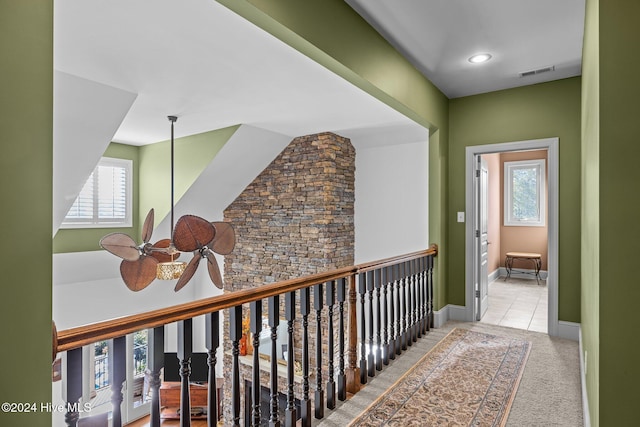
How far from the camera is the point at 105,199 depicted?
17.0ft

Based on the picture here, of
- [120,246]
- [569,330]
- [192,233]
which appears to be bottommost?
[569,330]

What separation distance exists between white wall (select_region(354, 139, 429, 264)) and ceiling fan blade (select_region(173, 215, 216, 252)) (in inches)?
91.2

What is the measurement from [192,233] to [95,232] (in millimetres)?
2795

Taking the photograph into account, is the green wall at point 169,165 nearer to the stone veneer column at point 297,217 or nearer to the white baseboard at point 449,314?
the stone veneer column at point 297,217

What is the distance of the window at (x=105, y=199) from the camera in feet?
16.2

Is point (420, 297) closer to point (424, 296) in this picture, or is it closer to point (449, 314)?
point (424, 296)

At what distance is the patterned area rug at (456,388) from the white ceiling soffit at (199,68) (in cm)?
229

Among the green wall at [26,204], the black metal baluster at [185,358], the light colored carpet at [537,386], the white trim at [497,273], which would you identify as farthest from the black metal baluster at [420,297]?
the white trim at [497,273]

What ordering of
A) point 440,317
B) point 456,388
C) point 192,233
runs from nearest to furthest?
point 456,388, point 192,233, point 440,317

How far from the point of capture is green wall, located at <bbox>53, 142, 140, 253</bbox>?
15.8ft

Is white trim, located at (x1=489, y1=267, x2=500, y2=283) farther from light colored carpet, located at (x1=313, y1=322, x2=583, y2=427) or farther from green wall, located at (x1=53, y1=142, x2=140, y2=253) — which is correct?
green wall, located at (x1=53, y1=142, x2=140, y2=253)

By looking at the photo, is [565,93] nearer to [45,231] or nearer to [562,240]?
[562,240]

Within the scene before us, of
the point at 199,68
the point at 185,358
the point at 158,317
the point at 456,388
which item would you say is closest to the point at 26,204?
the point at 158,317

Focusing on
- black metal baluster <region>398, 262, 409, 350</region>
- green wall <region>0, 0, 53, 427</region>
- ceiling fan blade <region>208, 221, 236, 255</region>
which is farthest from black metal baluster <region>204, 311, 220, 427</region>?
black metal baluster <region>398, 262, 409, 350</region>
